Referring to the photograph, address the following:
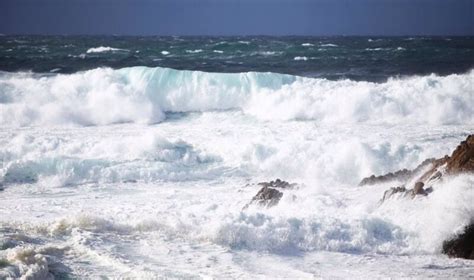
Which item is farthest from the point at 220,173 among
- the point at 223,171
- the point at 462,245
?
the point at 462,245

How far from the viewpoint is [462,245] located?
7.65 m

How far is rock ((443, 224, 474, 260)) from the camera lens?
24.7 feet

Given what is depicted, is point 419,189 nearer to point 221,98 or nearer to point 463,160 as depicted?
point 463,160

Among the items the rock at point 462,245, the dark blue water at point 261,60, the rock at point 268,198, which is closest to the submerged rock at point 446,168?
the rock at point 462,245

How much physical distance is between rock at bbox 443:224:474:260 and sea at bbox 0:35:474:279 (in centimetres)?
13

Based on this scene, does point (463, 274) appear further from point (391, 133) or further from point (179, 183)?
point (391, 133)

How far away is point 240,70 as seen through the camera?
1062 inches

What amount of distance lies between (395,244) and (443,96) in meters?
11.9

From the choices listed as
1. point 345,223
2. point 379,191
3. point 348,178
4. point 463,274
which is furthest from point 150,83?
point 463,274

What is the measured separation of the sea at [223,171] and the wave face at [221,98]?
0.07 m

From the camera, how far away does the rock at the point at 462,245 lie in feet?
24.7

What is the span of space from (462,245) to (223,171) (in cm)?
660

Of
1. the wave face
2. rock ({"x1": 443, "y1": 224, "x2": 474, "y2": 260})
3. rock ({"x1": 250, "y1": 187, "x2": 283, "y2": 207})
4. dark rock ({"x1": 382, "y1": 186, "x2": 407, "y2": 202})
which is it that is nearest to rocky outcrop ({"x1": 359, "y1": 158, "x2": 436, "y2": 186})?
dark rock ({"x1": 382, "y1": 186, "x2": 407, "y2": 202})

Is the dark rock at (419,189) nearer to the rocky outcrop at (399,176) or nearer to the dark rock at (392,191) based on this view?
the dark rock at (392,191)
